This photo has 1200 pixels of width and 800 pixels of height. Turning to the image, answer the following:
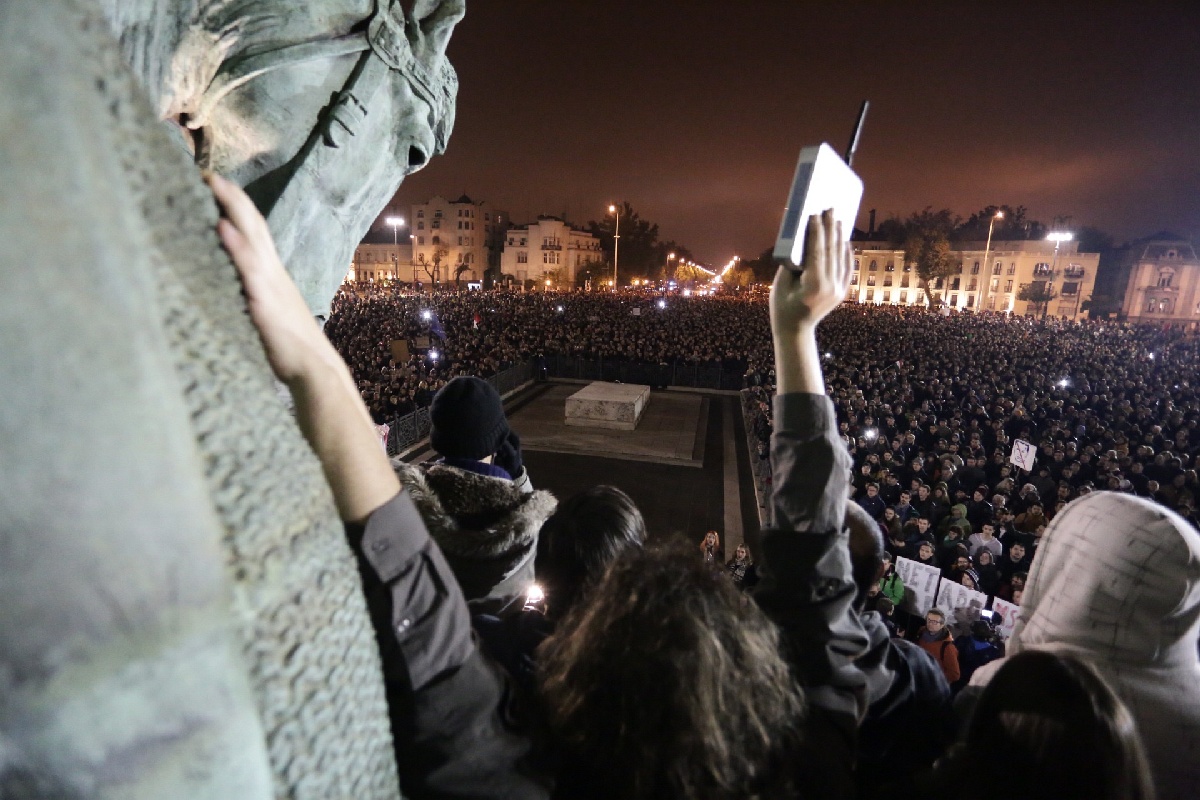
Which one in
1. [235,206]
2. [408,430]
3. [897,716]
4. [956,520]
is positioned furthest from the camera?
[408,430]

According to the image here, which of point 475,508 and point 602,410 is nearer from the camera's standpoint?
point 475,508

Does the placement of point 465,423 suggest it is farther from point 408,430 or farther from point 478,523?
point 408,430

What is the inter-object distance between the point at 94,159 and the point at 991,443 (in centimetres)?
1409

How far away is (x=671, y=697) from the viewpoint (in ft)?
3.82

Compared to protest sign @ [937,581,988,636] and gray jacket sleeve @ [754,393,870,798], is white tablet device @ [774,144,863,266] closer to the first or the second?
gray jacket sleeve @ [754,393,870,798]

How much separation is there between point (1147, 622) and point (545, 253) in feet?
324

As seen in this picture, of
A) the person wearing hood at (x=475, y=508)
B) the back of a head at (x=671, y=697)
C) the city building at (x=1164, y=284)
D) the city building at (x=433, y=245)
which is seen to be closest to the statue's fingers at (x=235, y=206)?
the back of a head at (x=671, y=697)

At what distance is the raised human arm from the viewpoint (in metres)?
0.86

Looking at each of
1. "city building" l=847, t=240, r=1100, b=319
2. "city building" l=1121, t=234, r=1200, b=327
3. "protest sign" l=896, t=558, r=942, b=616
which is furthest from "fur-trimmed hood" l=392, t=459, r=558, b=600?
"city building" l=1121, t=234, r=1200, b=327

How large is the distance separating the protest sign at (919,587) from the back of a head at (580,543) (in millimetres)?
5580

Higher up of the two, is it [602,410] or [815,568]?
[815,568]

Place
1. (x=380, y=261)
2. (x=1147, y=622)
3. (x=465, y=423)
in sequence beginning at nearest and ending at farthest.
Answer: (x=1147, y=622) → (x=465, y=423) → (x=380, y=261)

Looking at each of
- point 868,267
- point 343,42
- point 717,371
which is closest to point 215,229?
point 343,42

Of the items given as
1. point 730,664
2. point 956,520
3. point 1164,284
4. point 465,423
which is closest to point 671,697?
point 730,664
